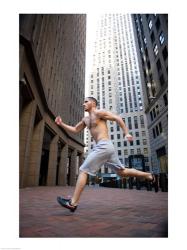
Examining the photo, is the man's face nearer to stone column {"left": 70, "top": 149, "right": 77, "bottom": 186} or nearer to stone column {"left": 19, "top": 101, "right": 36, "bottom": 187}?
stone column {"left": 19, "top": 101, "right": 36, "bottom": 187}

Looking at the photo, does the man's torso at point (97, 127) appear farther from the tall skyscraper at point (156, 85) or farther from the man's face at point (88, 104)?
the tall skyscraper at point (156, 85)

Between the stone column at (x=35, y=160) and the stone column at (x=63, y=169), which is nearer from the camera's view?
the stone column at (x=35, y=160)

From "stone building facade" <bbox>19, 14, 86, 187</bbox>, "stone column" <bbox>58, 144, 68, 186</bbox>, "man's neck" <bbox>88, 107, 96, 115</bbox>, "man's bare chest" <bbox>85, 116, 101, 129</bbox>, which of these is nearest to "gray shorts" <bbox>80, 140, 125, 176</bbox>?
"man's bare chest" <bbox>85, 116, 101, 129</bbox>

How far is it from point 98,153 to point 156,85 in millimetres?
24339

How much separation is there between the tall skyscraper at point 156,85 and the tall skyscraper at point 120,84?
2738 centimetres

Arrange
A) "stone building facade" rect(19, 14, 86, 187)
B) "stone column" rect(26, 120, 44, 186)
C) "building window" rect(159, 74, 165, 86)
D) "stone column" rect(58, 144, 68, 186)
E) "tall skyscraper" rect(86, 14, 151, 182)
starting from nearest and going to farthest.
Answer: "stone building facade" rect(19, 14, 86, 187) < "stone column" rect(26, 120, 44, 186) < "stone column" rect(58, 144, 68, 186) < "building window" rect(159, 74, 165, 86) < "tall skyscraper" rect(86, 14, 151, 182)

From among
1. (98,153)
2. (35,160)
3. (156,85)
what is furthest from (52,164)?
(156,85)

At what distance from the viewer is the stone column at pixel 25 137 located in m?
9.05

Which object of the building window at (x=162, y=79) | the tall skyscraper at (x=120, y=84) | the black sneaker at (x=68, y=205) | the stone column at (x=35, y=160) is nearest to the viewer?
the black sneaker at (x=68, y=205)

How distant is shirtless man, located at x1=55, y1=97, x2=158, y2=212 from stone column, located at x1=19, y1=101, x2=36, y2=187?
6972mm

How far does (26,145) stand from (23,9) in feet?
25.3

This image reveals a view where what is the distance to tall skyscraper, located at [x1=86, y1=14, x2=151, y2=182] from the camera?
208 feet

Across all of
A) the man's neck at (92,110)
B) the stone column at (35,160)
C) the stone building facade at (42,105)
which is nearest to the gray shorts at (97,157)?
the man's neck at (92,110)
